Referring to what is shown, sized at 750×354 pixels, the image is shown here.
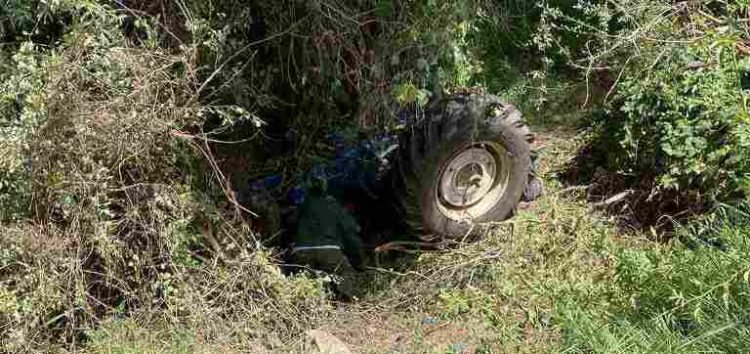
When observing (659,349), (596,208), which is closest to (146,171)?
(659,349)

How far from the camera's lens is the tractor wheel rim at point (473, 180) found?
5699mm

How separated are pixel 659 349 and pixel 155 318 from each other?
245 cm

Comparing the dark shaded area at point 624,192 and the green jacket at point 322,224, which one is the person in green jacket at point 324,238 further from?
the dark shaded area at point 624,192

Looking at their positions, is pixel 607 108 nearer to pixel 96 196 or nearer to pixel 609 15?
pixel 609 15

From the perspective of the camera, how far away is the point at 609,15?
6379 millimetres

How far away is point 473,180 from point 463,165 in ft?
0.62

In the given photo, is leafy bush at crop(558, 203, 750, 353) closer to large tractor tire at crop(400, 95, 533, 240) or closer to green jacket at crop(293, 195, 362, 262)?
large tractor tire at crop(400, 95, 533, 240)

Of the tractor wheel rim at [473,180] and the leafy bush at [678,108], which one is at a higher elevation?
the leafy bush at [678,108]

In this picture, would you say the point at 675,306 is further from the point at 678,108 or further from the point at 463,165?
the point at 678,108

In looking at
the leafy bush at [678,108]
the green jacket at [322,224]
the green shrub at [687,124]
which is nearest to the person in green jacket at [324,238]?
the green jacket at [322,224]

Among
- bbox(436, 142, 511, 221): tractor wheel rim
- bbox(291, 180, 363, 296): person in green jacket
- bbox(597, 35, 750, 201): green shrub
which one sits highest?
bbox(597, 35, 750, 201): green shrub

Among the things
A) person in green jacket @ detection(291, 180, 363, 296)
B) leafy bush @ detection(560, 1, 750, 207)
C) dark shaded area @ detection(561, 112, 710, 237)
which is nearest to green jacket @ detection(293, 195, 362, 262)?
person in green jacket @ detection(291, 180, 363, 296)

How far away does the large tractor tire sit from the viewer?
17.9ft

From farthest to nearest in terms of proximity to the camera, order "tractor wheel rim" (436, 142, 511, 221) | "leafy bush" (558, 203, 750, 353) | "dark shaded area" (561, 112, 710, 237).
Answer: "dark shaded area" (561, 112, 710, 237), "tractor wheel rim" (436, 142, 511, 221), "leafy bush" (558, 203, 750, 353)
